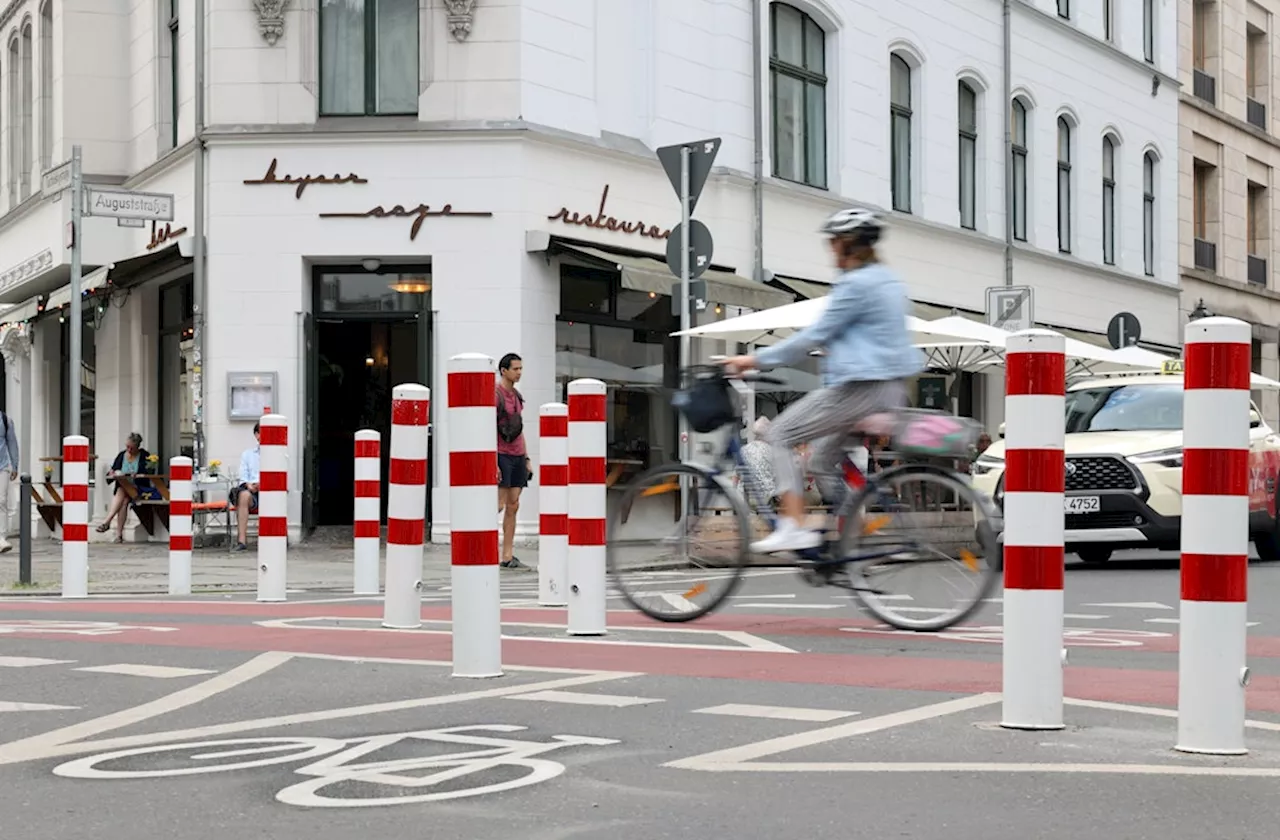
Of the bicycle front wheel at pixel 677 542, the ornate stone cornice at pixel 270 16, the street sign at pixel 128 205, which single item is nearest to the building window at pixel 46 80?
the ornate stone cornice at pixel 270 16

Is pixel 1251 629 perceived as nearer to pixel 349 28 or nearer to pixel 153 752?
pixel 153 752

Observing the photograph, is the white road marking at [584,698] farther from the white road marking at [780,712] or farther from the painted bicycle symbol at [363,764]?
the painted bicycle symbol at [363,764]

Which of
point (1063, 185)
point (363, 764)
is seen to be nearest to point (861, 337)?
point (363, 764)

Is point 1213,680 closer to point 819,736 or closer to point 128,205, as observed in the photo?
point 819,736

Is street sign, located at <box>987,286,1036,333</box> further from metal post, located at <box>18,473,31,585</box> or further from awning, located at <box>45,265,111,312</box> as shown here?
metal post, located at <box>18,473,31,585</box>

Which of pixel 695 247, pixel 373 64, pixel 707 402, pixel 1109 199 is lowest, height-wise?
pixel 707 402

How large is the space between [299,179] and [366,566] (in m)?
9.16

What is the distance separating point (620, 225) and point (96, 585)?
9485mm

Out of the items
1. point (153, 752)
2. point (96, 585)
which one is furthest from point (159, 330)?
point (153, 752)

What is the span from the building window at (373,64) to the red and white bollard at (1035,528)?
16.3 meters

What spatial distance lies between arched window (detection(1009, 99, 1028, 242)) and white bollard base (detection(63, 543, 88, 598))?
2311 cm

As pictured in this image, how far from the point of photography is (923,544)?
334 inches

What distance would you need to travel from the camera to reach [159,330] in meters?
24.6

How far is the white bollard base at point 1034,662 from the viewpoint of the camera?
5.61 metres
